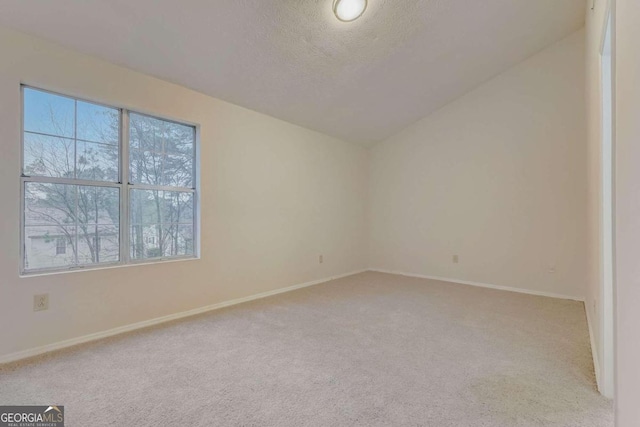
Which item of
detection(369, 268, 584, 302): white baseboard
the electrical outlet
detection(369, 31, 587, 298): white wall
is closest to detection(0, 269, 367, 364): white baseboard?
the electrical outlet

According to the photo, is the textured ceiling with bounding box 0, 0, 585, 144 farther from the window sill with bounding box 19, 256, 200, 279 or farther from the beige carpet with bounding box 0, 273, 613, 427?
the beige carpet with bounding box 0, 273, 613, 427

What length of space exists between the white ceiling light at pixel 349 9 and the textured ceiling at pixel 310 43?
0.21 feet

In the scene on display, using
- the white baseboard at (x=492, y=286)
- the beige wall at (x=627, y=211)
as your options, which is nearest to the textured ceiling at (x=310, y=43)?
the beige wall at (x=627, y=211)

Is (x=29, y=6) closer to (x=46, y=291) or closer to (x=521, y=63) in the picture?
(x=46, y=291)

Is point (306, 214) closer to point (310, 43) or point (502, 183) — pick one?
point (310, 43)

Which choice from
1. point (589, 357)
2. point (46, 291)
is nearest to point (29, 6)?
point (46, 291)

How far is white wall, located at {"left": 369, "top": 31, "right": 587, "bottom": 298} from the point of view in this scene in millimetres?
3809

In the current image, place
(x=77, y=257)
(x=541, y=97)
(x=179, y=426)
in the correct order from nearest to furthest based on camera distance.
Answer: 1. (x=179, y=426)
2. (x=77, y=257)
3. (x=541, y=97)

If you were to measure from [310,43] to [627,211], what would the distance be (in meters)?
2.56

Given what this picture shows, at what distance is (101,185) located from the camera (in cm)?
266

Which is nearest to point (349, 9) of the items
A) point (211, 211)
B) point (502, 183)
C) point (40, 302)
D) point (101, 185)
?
point (211, 211)

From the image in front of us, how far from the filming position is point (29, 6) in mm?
1999

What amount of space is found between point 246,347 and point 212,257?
1.26 m

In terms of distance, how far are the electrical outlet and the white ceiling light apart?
3.06 meters
